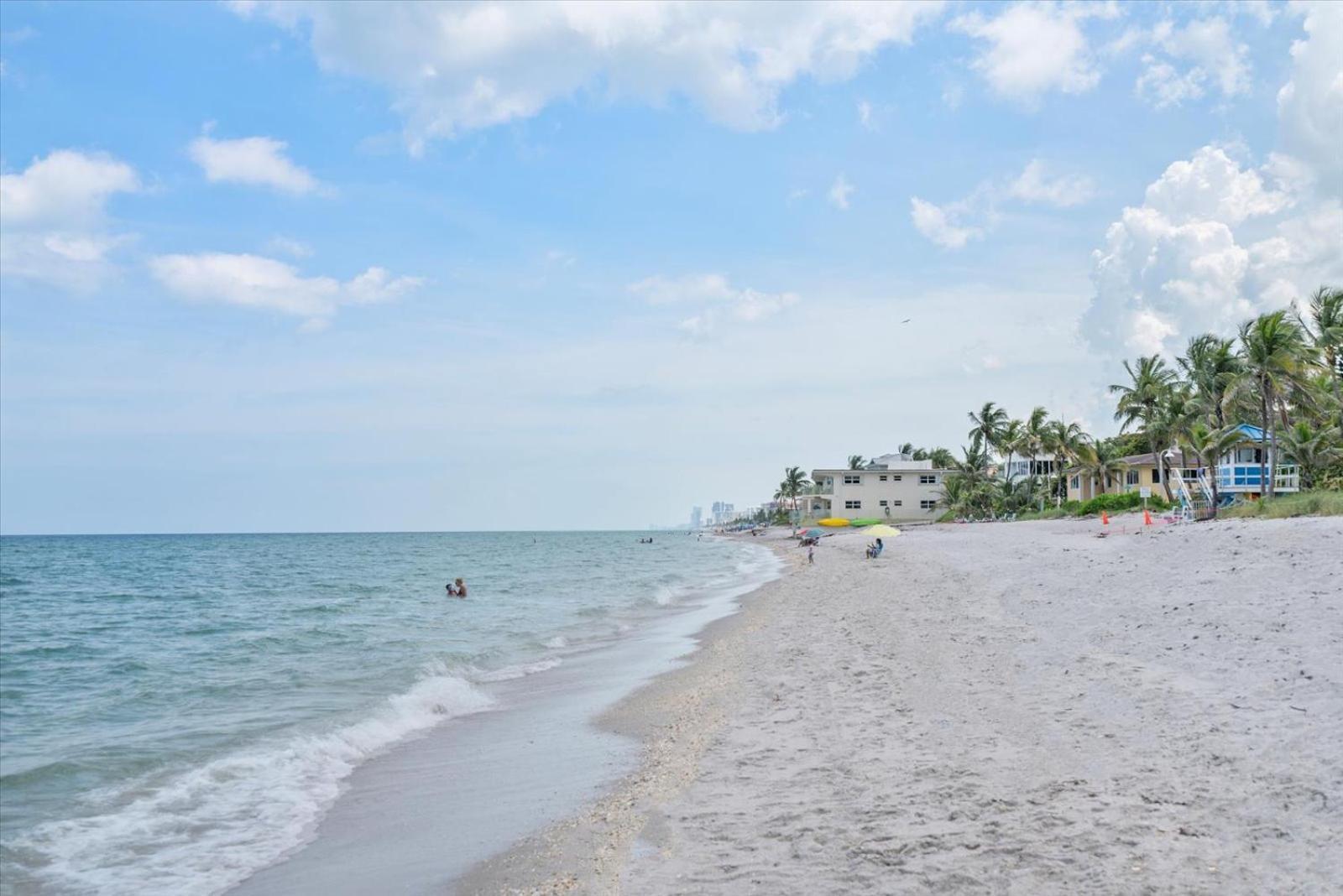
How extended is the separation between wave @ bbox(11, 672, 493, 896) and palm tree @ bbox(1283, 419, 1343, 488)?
48135 millimetres

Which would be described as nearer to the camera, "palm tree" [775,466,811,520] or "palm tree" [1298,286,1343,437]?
"palm tree" [1298,286,1343,437]

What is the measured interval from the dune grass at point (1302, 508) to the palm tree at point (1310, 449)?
16.3 metres

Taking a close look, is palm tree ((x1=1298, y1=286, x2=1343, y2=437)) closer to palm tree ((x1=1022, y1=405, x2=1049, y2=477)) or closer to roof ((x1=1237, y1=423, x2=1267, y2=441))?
roof ((x1=1237, y1=423, x2=1267, y2=441))

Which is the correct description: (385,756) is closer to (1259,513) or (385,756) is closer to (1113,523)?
(1259,513)

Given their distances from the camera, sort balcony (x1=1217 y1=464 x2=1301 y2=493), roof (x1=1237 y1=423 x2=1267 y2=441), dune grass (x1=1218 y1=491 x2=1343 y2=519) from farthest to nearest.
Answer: roof (x1=1237 y1=423 x2=1267 y2=441)
balcony (x1=1217 y1=464 x2=1301 y2=493)
dune grass (x1=1218 y1=491 x2=1343 y2=519)

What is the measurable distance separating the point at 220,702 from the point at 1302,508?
28.8 m

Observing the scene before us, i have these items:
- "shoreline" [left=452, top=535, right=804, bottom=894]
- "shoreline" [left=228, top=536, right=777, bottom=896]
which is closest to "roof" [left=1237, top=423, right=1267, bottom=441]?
"shoreline" [left=452, top=535, right=804, bottom=894]

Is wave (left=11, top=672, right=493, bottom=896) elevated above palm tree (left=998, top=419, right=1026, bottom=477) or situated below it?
below

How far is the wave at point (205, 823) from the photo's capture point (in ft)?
26.9

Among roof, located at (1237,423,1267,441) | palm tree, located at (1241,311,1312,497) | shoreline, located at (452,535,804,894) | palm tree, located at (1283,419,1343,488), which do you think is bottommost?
shoreline, located at (452,535,804,894)

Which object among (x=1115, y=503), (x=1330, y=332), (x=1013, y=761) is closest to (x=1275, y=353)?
(x=1330, y=332)

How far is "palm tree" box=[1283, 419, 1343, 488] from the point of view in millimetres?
45062

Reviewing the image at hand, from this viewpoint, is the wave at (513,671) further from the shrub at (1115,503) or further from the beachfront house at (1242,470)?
the shrub at (1115,503)

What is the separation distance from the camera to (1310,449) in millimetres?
45594
